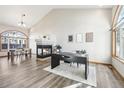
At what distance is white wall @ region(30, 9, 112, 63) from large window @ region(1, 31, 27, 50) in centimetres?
258

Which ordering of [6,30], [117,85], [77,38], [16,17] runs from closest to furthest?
[117,85]
[77,38]
[16,17]
[6,30]

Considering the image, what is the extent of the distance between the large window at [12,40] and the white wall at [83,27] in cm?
258

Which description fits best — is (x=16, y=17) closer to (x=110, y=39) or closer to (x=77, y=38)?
(x=77, y=38)

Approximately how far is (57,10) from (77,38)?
2698 mm

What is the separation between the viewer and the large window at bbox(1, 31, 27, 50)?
877 centimetres

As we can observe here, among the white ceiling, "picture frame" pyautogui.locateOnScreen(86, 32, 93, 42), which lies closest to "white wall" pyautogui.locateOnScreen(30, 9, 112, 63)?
"picture frame" pyautogui.locateOnScreen(86, 32, 93, 42)

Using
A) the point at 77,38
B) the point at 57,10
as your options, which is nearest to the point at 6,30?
the point at 57,10

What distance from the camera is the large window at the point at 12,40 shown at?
8.77m

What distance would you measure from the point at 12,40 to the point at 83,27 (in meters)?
6.27

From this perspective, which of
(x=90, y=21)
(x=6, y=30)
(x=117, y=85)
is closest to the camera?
(x=117, y=85)

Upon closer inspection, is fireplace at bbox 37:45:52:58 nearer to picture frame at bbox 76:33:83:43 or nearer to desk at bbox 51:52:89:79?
picture frame at bbox 76:33:83:43

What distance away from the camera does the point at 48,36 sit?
28.9 ft

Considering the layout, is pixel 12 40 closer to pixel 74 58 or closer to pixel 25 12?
pixel 25 12

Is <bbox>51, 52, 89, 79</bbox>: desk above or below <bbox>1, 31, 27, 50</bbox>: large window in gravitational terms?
below
